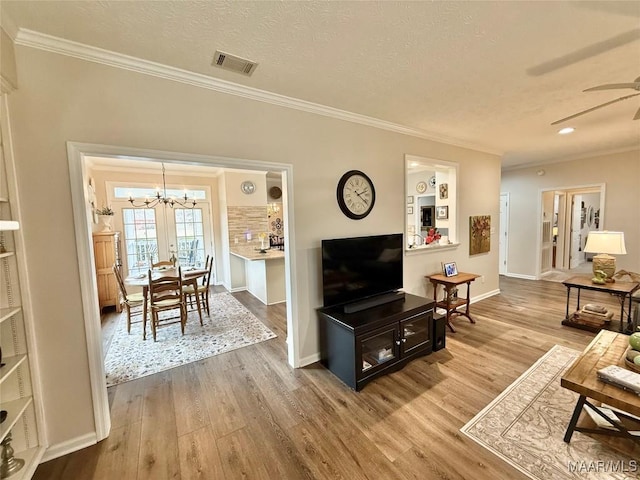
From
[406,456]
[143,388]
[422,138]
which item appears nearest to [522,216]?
[422,138]

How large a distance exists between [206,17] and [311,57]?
0.71 m

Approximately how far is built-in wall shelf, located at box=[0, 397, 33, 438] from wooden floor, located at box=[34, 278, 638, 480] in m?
0.47

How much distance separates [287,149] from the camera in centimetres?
A: 265

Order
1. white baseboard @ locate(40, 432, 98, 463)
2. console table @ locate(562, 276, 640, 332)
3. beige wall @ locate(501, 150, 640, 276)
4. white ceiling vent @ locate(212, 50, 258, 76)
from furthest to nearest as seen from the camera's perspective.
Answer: beige wall @ locate(501, 150, 640, 276) → console table @ locate(562, 276, 640, 332) → white ceiling vent @ locate(212, 50, 258, 76) → white baseboard @ locate(40, 432, 98, 463)

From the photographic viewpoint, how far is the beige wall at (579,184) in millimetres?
4992

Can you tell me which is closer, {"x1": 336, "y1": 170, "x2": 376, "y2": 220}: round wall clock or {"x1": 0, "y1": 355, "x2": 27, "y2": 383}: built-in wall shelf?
{"x1": 0, "y1": 355, "x2": 27, "y2": 383}: built-in wall shelf

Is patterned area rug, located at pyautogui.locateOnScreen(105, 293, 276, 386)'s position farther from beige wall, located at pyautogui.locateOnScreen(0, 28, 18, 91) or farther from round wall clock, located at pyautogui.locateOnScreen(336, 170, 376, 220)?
beige wall, located at pyautogui.locateOnScreen(0, 28, 18, 91)

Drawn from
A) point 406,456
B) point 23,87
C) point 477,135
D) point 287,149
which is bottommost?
point 406,456

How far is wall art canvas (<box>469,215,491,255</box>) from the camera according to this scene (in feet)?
15.0

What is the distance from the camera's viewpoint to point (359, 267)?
294 centimetres

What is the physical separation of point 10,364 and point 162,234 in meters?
4.64

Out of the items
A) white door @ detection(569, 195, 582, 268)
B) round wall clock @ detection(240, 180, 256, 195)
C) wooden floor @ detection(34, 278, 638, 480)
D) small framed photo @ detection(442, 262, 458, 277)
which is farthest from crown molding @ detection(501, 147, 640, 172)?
round wall clock @ detection(240, 180, 256, 195)

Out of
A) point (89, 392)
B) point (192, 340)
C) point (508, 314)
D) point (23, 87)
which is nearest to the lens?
point (23, 87)

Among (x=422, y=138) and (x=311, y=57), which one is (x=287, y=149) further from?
(x=422, y=138)
